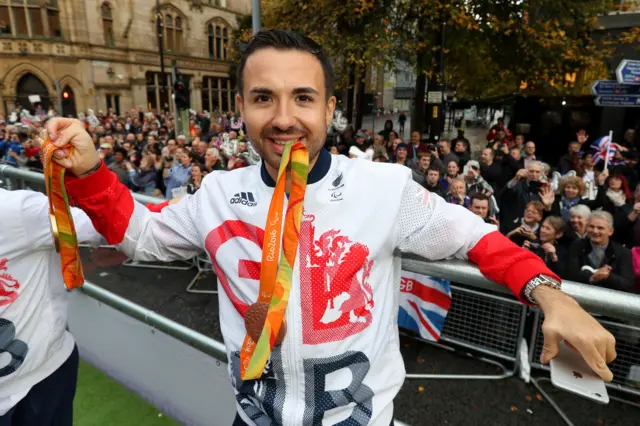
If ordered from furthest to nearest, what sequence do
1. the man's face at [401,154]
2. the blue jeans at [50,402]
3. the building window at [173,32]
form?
the building window at [173,32]
the man's face at [401,154]
the blue jeans at [50,402]

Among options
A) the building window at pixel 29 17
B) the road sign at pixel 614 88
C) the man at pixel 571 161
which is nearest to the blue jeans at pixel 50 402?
the man at pixel 571 161

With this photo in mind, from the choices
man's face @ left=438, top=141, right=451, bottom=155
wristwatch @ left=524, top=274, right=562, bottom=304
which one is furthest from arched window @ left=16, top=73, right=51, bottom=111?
wristwatch @ left=524, top=274, right=562, bottom=304

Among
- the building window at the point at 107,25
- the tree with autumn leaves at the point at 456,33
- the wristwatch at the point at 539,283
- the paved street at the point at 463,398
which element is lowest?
the paved street at the point at 463,398

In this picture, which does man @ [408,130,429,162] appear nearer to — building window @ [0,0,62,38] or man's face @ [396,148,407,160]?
man's face @ [396,148,407,160]

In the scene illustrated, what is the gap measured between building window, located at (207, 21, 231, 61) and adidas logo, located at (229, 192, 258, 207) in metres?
41.3

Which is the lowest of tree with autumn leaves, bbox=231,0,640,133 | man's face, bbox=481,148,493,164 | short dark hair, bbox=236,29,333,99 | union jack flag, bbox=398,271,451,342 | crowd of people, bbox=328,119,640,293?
union jack flag, bbox=398,271,451,342

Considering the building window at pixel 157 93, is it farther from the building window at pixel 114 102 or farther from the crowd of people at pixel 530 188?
the crowd of people at pixel 530 188

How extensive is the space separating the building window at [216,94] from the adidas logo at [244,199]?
3959cm

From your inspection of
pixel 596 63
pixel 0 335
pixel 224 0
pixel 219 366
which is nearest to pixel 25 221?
pixel 0 335

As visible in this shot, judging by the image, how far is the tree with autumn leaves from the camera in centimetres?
1163

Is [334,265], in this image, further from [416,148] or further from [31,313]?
[416,148]

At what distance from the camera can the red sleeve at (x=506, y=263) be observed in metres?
1.16

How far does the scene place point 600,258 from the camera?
436 centimetres

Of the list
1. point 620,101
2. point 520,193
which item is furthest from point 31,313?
point 620,101
